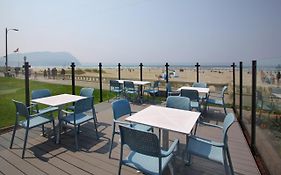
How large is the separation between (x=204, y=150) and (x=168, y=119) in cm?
56

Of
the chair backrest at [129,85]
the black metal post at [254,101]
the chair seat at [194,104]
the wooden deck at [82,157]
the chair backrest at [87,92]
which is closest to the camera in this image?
the wooden deck at [82,157]

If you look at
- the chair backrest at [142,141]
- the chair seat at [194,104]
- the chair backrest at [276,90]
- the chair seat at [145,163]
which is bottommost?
the chair seat at [145,163]

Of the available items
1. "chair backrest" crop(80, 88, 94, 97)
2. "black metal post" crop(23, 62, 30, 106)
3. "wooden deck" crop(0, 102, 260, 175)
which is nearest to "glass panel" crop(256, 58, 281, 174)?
"wooden deck" crop(0, 102, 260, 175)

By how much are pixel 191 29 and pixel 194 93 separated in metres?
7.90

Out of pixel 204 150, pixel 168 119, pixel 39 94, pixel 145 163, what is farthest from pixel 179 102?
pixel 39 94

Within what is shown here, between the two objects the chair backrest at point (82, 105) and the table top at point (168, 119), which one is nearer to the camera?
the table top at point (168, 119)

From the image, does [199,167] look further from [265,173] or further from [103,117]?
[103,117]

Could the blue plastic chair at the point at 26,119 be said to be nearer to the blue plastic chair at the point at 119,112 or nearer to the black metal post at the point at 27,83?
the blue plastic chair at the point at 119,112

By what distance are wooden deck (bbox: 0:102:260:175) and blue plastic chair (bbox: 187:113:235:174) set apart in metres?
0.43

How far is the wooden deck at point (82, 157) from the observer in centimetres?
243

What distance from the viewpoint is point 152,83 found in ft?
24.6

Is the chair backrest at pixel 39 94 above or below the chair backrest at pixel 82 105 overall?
above

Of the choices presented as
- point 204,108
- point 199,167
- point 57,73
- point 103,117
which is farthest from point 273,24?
point 57,73

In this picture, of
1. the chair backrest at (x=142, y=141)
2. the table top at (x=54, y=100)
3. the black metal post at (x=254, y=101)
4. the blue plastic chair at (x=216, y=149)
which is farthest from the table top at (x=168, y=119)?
the table top at (x=54, y=100)
